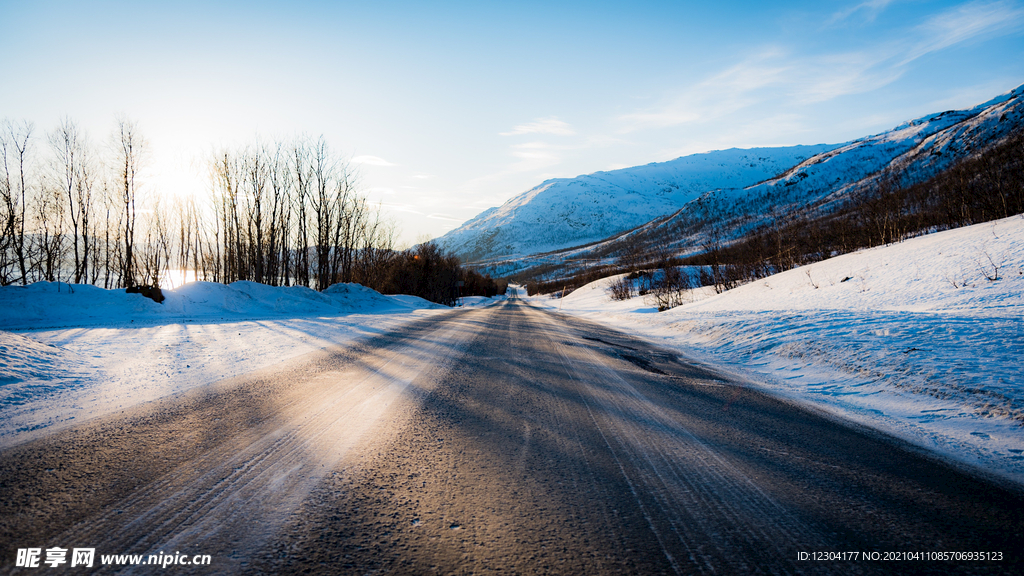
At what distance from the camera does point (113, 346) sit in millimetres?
6527

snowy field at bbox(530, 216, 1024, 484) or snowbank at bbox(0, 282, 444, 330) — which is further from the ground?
snowbank at bbox(0, 282, 444, 330)

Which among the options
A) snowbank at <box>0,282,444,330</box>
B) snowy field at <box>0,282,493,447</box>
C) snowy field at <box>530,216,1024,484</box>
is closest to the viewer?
snowy field at <box>530,216,1024,484</box>

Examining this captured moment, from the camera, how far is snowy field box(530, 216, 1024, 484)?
3.51 m

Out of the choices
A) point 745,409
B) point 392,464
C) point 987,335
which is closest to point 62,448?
point 392,464

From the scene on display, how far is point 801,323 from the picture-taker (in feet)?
24.9

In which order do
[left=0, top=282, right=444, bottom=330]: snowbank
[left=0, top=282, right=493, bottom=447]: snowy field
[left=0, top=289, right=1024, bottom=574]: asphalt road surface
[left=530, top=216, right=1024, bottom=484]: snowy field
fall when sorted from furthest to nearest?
[left=0, top=282, right=444, bottom=330]: snowbank → [left=0, top=282, right=493, bottom=447]: snowy field → [left=530, top=216, right=1024, bottom=484]: snowy field → [left=0, top=289, right=1024, bottom=574]: asphalt road surface

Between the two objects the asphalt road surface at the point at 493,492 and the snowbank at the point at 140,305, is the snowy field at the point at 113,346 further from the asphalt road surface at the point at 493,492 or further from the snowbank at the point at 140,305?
the asphalt road surface at the point at 493,492

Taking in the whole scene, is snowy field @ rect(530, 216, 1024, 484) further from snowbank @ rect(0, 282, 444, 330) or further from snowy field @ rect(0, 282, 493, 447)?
snowbank @ rect(0, 282, 444, 330)

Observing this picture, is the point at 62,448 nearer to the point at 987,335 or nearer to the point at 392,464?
the point at 392,464

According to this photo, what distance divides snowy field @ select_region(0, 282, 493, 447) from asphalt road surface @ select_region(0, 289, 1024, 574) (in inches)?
27.0
